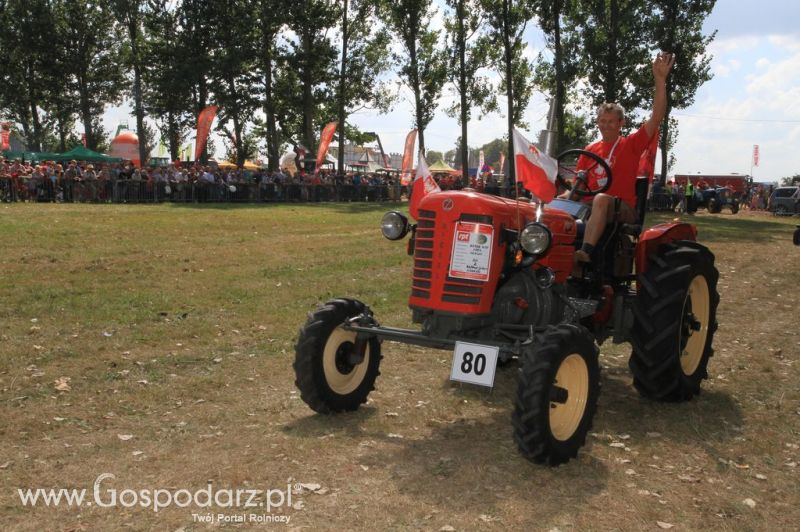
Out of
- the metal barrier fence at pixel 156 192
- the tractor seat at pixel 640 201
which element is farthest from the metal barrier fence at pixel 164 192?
the tractor seat at pixel 640 201

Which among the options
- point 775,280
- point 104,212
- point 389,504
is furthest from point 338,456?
point 104,212

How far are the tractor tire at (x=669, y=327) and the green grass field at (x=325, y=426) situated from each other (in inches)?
9.0

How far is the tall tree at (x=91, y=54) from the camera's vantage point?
143 feet

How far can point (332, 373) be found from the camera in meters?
5.59

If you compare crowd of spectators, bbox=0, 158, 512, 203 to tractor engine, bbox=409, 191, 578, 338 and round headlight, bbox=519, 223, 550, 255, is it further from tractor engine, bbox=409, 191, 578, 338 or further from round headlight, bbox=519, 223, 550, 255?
round headlight, bbox=519, 223, 550, 255

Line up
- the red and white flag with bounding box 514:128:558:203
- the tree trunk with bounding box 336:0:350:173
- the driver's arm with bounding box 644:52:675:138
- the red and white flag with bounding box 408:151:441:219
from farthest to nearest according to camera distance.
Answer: the tree trunk with bounding box 336:0:350:173 < the red and white flag with bounding box 408:151:441:219 < the driver's arm with bounding box 644:52:675:138 < the red and white flag with bounding box 514:128:558:203

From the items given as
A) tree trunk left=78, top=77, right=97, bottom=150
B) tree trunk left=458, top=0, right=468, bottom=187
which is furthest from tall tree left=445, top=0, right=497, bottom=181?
tree trunk left=78, top=77, right=97, bottom=150

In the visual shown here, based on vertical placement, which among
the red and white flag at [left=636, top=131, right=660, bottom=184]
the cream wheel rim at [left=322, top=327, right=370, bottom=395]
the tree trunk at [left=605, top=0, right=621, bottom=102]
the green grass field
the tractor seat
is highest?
the tree trunk at [left=605, top=0, right=621, bottom=102]

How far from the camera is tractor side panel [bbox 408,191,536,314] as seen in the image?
17.0 feet

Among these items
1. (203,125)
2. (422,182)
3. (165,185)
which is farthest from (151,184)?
(422,182)

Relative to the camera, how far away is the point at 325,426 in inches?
215

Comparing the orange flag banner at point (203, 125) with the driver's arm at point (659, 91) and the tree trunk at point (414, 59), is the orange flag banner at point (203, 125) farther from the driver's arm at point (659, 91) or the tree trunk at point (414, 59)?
the driver's arm at point (659, 91)

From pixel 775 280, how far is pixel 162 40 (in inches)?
1352

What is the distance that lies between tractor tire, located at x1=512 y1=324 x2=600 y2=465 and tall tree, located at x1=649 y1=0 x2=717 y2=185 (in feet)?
114
